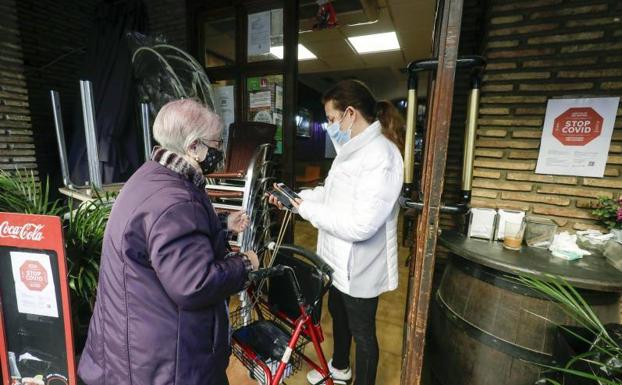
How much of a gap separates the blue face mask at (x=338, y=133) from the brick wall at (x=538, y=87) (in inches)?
46.9

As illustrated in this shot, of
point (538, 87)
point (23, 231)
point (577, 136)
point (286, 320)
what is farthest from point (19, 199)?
point (577, 136)

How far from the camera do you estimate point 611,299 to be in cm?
137

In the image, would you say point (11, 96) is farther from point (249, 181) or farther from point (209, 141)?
point (209, 141)

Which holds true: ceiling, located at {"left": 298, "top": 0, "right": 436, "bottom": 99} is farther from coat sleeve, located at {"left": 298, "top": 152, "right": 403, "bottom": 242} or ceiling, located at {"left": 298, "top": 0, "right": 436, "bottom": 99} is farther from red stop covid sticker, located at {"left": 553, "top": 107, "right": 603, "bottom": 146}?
coat sleeve, located at {"left": 298, "top": 152, "right": 403, "bottom": 242}

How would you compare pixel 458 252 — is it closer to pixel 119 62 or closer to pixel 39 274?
pixel 39 274

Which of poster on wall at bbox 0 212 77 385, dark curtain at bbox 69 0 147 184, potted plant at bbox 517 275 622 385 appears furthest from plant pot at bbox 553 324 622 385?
dark curtain at bbox 69 0 147 184

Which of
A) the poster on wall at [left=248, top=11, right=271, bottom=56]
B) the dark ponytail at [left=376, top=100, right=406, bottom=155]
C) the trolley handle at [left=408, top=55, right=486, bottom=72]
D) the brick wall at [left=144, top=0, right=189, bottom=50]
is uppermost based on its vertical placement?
the brick wall at [left=144, top=0, right=189, bottom=50]

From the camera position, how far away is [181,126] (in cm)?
99

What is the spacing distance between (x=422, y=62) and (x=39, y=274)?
1834mm

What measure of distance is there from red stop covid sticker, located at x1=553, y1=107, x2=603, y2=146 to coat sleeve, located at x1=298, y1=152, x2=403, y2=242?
4.41 feet

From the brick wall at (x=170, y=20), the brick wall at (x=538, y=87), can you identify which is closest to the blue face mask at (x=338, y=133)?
the brick wall at (x=538, y=87)

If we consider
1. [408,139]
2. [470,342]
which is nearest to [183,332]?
[408,139]

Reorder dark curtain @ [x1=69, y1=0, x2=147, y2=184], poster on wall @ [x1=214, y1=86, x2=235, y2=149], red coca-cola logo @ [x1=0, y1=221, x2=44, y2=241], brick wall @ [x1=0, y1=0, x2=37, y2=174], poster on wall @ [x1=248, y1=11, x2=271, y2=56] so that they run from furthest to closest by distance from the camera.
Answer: poster on wall @ [x1=214, y1=86, x2=235, y2=149]
poster on wall @ [x1=248, y1=11, x2=271, y2=56]
brick wall @ [x1=0, y1=0, x2=37, y2=174]
dark curtain @ [x1=69, y1=0, x2=147, y2=184]
red coca-cola logo @ [x1=0, y1=221, x2=44, y2=241]

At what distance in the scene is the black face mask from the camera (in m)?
1.09
